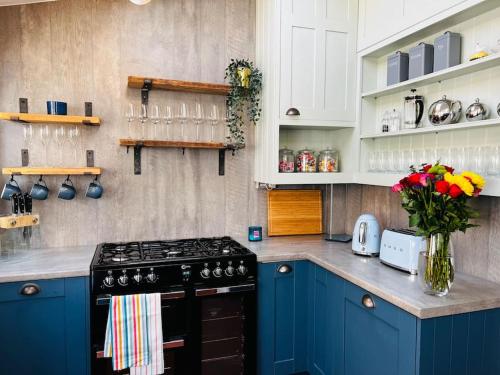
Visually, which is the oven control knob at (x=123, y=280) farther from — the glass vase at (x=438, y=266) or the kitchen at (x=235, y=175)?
the glass vase at (x=438, y=266)

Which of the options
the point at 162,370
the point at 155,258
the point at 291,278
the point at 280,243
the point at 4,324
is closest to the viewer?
the point at 4,324

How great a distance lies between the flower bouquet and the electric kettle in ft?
1.96

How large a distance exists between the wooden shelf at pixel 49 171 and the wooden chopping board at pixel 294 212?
130 cm

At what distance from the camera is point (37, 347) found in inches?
75.8

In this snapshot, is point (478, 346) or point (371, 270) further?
point (371, 270)

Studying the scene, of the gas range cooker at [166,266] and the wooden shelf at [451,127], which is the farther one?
the gas range cooker at [166,266]

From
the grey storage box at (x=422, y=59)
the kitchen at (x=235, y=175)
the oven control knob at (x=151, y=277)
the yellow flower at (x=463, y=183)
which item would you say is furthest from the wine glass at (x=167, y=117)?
the yellow flower at (x=463, y=183)

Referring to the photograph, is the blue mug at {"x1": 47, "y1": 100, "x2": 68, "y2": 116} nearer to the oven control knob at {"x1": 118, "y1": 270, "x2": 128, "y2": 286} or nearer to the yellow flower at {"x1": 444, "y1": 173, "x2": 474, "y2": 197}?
the oven control knob at {"x1": 118, "y1": 270, "x2": 128, "y2": 286}

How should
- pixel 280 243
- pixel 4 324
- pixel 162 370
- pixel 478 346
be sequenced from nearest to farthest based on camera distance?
pixel 478 346 < pixel 4 324 < pixel 162 370 < pixel 280 243

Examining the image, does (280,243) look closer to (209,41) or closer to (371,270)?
(371,270)

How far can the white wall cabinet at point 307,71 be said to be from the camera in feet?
8.06

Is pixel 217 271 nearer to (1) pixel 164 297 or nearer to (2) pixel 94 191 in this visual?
(1) pixel 164 297

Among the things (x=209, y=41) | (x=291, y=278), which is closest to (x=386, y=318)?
(x=291, y=278)

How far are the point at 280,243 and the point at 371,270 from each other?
2.61 feet
